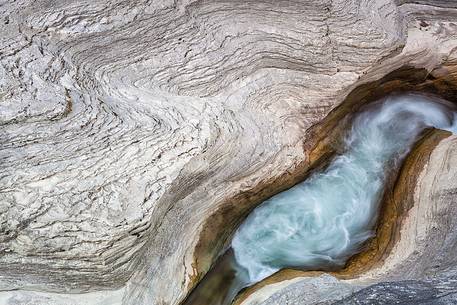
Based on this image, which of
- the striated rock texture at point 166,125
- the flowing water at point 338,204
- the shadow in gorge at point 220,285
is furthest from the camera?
the flowing water at point 338,204

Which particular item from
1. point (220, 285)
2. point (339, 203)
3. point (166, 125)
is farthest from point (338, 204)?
point (166, 125)

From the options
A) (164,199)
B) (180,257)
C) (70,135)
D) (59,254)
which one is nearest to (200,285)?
(180,257)

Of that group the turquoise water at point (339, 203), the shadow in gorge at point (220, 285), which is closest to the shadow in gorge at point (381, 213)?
the shadow in gorge at point (220, 285)

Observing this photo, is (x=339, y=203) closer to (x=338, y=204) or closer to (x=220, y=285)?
(x=338, y=204)

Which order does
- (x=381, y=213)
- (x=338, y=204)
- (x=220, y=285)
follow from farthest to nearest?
(x=338, y=204) < (x=381, y=213) < (x=220, y=285)

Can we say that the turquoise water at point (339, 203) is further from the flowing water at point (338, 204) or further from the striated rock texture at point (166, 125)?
the striated rock texture at point (166, 125)

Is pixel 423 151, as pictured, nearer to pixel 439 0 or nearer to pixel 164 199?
pixel 439 0

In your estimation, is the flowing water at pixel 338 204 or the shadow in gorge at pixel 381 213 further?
the flowing water at pixel 338 204

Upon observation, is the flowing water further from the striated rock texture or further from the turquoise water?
the striated rock texture
